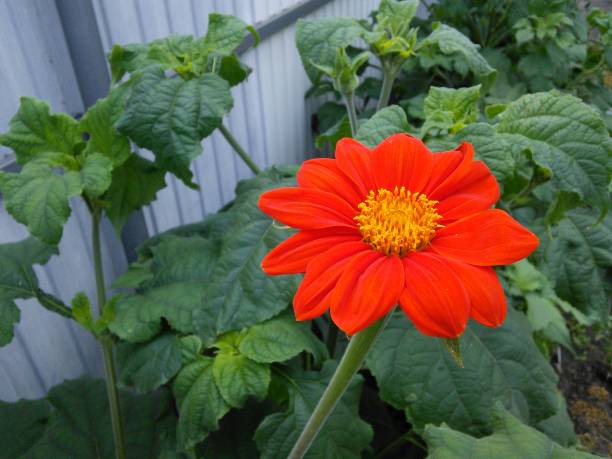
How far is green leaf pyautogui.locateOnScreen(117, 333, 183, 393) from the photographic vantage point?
37.0 inches

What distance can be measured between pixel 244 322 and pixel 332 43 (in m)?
0.58

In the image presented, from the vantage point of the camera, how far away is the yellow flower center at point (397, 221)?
0.57m

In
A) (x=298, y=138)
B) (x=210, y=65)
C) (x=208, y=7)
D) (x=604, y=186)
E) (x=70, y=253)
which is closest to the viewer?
(x=604, y=186)

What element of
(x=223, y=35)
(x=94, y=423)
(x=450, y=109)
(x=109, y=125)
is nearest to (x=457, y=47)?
(x=450, y=109)

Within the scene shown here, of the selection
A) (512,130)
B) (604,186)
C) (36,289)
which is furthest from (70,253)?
(604,186)

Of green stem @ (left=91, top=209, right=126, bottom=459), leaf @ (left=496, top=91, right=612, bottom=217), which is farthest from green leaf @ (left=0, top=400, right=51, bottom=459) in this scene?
leaf @ (left=496, top=91, right=612, bottom=217)

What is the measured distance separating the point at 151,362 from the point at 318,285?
0.56 meters

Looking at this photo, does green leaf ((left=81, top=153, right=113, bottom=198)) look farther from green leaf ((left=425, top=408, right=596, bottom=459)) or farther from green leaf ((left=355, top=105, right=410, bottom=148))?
green leaf ((left=425, top=408, right=596, bottom=459))

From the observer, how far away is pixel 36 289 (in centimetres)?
101

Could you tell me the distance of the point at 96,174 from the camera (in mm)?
904

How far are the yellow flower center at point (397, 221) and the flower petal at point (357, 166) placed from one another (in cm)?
2

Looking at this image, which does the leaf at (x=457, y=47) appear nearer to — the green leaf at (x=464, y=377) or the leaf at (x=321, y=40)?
the leaf at (x=321, y=40)

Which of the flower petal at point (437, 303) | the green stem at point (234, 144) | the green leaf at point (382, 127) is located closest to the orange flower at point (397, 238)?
the flower petal at point (437, 303)

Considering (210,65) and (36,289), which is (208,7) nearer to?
(210,65)
